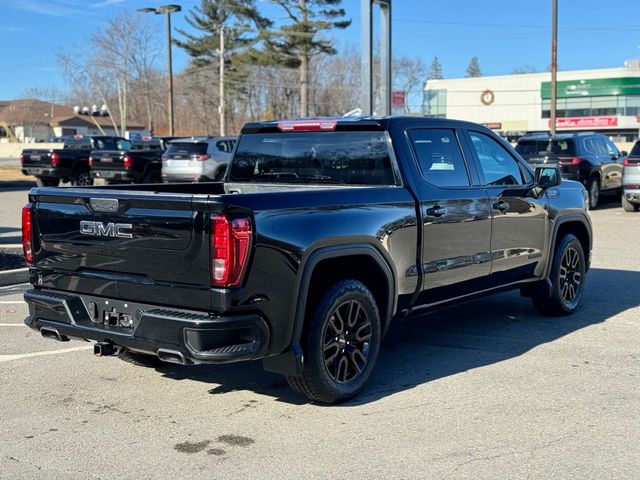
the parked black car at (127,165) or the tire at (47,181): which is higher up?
the parked black car at (127,165)

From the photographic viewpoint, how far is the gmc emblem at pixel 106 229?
185 inches

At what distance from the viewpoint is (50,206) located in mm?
5133

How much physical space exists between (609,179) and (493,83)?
74843 mm

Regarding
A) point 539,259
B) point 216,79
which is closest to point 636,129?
point 216,79

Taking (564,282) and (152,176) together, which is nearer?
(564,282)

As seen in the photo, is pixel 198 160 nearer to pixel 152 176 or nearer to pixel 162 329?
pixel 152 176

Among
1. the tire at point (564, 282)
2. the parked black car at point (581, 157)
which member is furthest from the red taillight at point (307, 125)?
the parked black car at point (581, 157)

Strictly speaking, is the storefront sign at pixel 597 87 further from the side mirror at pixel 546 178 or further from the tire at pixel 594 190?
the side mirror at pixel 546 178

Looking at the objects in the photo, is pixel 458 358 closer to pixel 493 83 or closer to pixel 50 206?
pixel 50 206

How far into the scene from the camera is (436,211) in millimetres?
5855

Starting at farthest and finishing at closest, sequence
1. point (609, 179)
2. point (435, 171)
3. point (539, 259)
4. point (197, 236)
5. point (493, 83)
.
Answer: point (493, 83) → point (609, 179) → point (539, 259) → point (435, 171) → point (197, 236)

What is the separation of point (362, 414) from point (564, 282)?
3.55 metres

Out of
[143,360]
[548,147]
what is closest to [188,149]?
[548,147]

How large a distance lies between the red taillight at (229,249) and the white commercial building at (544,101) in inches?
2988
